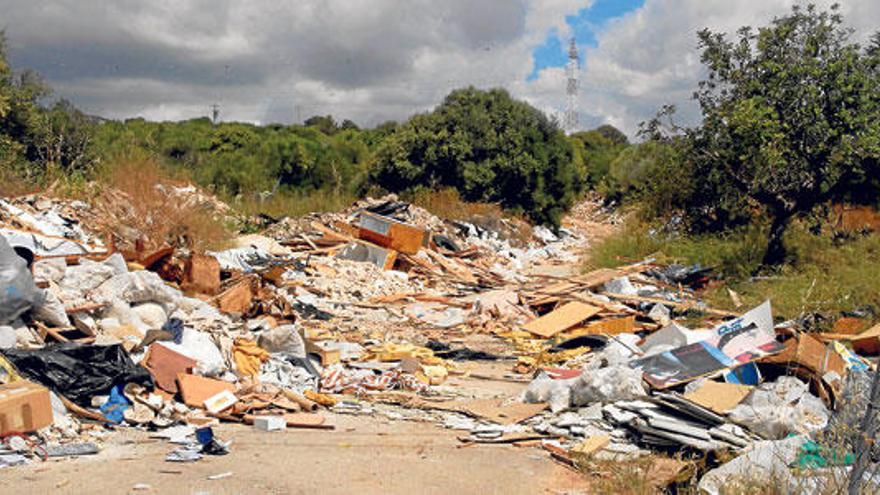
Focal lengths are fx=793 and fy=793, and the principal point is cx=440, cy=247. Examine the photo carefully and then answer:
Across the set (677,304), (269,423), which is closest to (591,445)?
(269,423)

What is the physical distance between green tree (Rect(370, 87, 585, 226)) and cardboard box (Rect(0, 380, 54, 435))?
58.8 feet

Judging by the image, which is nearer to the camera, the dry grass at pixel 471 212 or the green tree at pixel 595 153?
the dry grass at pixel 471 212

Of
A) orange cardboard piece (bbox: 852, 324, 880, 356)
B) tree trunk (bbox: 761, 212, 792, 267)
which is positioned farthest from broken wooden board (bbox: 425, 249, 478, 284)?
orange cardboard piece (bbox: 852, 324, 880, 356)

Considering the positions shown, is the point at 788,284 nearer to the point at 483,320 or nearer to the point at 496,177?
the point at 483,320

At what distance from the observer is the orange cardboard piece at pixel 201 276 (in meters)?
8.88

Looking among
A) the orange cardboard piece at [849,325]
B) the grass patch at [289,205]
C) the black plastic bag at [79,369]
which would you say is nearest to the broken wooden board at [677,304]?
the orange cardboard piece at [849,325]

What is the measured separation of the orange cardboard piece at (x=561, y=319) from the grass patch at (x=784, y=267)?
6.47 ft

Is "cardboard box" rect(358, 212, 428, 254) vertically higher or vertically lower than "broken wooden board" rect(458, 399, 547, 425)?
higher

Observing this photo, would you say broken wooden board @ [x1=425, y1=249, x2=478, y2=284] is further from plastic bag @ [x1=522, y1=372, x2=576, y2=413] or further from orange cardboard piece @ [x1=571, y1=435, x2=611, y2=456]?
orange cardboard piece @ [x1=571, y1=435, x2=611, y2=456]

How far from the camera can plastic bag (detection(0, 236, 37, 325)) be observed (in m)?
5.99

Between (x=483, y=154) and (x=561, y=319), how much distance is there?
13.3 metres

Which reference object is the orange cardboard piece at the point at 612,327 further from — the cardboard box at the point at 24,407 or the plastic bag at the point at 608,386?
the cardboard box at the point at 24,407

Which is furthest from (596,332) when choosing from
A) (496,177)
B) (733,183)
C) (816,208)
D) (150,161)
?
(496,177)

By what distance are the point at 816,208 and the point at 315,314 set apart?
820 cm
